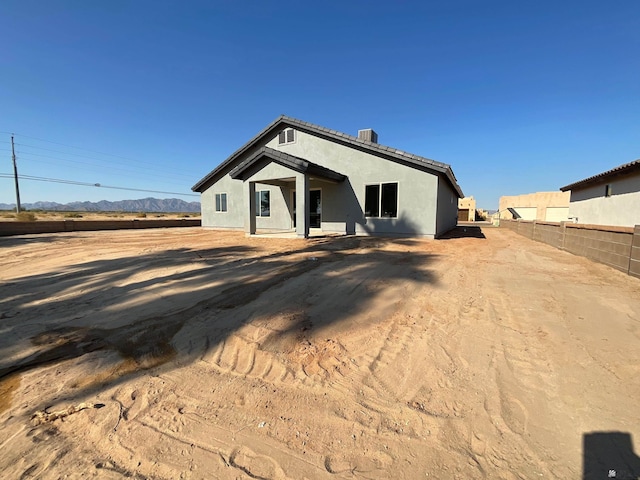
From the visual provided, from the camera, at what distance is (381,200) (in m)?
13.0

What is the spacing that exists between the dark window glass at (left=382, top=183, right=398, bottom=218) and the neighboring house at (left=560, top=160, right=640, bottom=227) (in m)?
10.7

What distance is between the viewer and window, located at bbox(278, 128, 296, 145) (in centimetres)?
1540

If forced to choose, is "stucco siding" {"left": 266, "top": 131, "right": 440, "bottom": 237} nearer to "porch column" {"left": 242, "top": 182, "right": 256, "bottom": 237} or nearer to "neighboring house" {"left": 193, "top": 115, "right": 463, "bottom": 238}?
"neighboring house" {"left": 193, "top": 115, "right": 463, "bottom": 238}

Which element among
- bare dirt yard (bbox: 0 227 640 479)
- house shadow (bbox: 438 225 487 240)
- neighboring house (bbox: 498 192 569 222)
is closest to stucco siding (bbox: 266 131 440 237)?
house shadow (bbox: 438 225 487 240)

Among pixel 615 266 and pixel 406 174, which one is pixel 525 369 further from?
pixel 406 174

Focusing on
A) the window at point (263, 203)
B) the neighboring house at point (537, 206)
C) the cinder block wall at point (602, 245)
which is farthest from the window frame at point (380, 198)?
the neighboring house at point (537, 206)

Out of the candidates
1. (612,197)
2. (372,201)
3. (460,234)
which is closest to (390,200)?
(372,201)

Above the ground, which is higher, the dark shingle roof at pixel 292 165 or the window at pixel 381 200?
the dark shingle roof at pixel 292 165

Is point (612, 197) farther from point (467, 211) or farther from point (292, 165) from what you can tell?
point (467, 211)

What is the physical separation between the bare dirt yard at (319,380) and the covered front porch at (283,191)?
7058 millimetres

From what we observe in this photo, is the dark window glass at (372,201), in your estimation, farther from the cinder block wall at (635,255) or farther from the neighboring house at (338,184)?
the cinder block wall at (635,255)

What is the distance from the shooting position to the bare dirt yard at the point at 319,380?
1.86 m

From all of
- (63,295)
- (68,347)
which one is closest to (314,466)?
(68,347)

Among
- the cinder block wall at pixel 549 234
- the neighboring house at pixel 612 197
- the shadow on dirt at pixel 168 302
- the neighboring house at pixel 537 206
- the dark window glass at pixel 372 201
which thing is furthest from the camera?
the neighboring house at pixel 537 206
